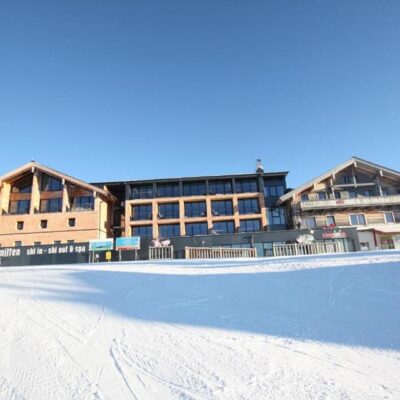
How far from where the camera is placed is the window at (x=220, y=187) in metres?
36.8

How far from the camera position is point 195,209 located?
36219 mm

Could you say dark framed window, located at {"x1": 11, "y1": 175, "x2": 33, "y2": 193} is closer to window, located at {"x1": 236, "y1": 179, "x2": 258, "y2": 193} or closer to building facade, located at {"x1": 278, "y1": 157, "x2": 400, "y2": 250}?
window, located at {"x1": 236, "y1": 179, "x2": 258, "y2": 193}

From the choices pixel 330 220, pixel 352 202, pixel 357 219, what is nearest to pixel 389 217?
pixel 357 219

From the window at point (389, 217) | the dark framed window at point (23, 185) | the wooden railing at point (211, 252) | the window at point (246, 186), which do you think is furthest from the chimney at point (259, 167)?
the dark framed window at point (23, 185)

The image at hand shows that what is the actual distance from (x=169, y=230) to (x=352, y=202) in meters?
19.1

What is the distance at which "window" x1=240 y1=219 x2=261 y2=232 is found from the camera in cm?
3466

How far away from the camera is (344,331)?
4.48 m

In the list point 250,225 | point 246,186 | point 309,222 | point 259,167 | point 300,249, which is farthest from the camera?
point 259,167

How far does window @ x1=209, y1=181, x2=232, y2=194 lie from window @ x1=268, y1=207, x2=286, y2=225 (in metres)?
5.25

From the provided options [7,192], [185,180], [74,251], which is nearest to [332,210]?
[185,180]

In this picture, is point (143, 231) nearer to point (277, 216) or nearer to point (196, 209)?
point (196, 209)

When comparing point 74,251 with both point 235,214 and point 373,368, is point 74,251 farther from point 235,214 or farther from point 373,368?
point 373,368

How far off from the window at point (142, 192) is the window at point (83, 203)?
4.71 metres

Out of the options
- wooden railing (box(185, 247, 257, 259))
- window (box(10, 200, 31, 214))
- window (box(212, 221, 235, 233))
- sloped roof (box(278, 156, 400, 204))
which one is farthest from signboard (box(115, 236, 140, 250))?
sloped roof (box(278, 156, 400, 204))
